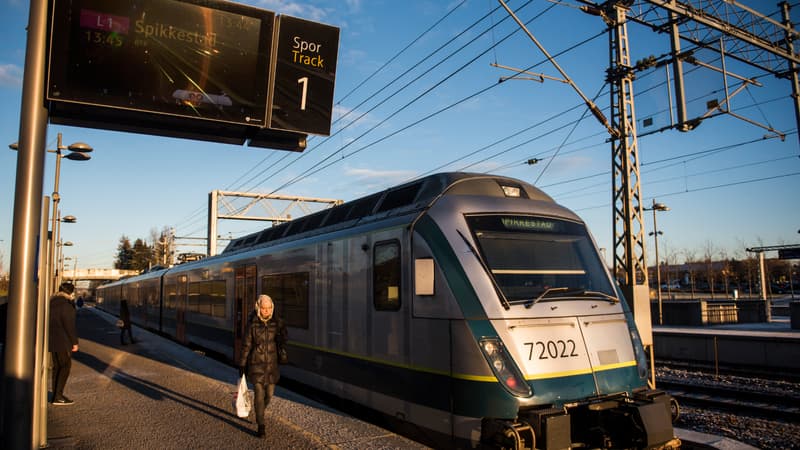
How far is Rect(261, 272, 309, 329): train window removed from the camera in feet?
31.0

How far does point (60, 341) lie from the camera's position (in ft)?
27.9

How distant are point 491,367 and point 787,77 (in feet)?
53.9

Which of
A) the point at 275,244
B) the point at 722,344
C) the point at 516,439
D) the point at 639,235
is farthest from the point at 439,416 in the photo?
the point at 722,344

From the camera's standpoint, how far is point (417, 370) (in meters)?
6.49

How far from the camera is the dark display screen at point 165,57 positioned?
4.98 meters

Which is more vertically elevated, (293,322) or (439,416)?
(293,322)

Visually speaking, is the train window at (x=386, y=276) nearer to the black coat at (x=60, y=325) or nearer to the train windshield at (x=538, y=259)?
the train windshield at (x=538, y=259)

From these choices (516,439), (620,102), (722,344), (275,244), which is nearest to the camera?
(516,439)

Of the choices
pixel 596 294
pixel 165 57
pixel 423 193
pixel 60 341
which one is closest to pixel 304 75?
pixel 165 57

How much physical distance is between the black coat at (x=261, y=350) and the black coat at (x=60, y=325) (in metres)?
3.57

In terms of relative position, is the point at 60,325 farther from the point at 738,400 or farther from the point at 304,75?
the point at 738,400

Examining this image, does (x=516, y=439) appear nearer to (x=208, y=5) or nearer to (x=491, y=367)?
(x=491, y=367)

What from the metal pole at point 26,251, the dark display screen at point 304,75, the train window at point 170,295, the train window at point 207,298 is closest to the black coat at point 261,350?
the dark display screen at point 304,75

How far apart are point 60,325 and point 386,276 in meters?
5.19
